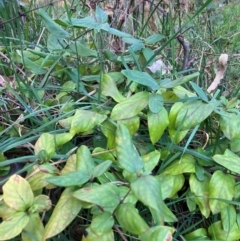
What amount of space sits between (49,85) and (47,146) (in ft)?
0.98

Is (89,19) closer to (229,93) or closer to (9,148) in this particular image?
(9,148)

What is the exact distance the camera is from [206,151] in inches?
34.8

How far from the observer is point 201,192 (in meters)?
0.82

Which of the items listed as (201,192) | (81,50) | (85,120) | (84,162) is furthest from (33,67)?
(201,192)

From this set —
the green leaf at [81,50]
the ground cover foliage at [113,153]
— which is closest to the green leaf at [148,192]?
the ground cover foliage at [113,153]

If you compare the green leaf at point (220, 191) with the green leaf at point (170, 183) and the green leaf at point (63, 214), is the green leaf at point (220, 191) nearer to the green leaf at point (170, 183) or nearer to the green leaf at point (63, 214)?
the green leaf at point (170, 183)

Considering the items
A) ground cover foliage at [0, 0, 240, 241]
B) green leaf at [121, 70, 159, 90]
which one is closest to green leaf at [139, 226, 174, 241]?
ground cover foliage at [0, 0, 240, 241]

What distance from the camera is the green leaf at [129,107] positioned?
2.79 feet

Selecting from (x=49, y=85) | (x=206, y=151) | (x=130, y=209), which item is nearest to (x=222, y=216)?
(x=206, y=151)

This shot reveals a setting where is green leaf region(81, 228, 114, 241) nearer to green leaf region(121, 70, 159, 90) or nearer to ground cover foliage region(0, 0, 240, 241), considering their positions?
ground cover foliage region(0, 0, 240, 241)

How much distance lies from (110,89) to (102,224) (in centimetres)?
36

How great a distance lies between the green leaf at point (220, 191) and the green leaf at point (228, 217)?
2 cm

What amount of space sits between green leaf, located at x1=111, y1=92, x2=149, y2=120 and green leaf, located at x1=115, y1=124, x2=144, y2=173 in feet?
0.40

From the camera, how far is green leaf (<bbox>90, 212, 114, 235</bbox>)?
0.65m
